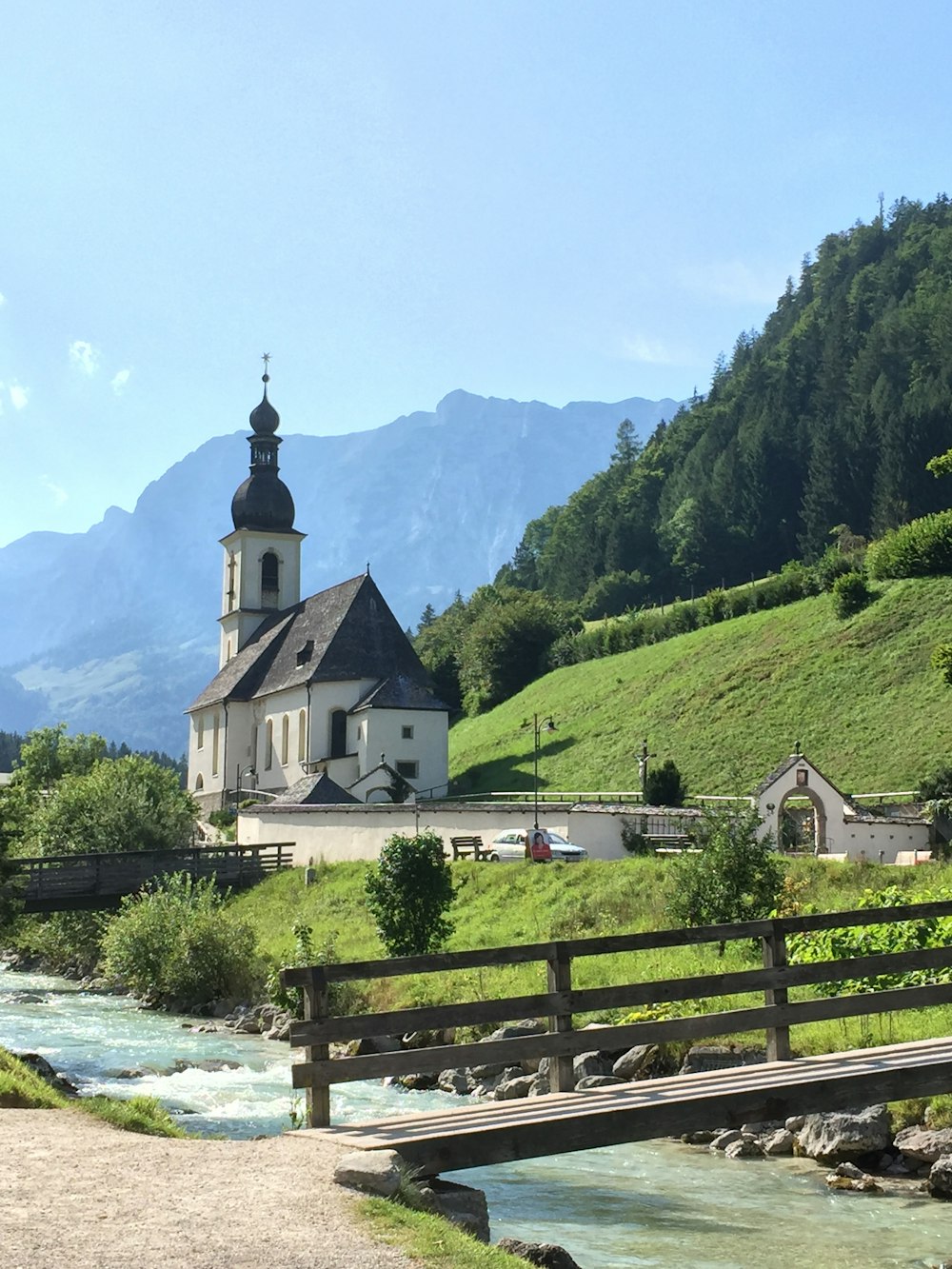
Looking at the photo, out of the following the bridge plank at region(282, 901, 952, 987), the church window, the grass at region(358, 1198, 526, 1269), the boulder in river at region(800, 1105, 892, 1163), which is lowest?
the boulder in river at region(800, 1105, 892, 1163)

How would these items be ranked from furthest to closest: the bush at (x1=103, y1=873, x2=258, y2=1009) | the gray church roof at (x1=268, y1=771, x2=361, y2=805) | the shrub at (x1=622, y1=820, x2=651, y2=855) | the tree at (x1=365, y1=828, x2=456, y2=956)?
1. the gray church roof at (x1=268, y1=771, x2=361, y2=805)
2. the shrub at (x1=622, y1=820, x2=651, y2=855)
3. the bush at (x1=103, y1=873, x2=258, y2=1009)
4. the tree at (x1=365, y1=828, x2=456, y2=956)

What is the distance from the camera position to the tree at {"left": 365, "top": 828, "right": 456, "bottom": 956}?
32.7 m

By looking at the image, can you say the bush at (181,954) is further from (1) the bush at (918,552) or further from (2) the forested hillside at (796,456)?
(2) the forested hillside at (796,456)

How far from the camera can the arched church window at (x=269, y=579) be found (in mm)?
86188

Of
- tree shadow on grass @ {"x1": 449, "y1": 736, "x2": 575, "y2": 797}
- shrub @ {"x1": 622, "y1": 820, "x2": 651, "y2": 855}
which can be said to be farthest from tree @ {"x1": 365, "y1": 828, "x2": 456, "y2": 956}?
tree shadow on grass @ {"x1": 449, "y1": 736, "x2": 575, "y2": 797}

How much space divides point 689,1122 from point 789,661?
5355 cm

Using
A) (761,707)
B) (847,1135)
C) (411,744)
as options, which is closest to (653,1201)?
(847,1135)

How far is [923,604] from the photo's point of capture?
2351 inches

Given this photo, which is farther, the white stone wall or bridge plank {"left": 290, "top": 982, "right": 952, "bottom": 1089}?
the white stone wall

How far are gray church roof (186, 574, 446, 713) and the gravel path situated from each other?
5562 cm

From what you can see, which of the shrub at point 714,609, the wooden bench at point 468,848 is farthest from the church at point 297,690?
the shrub at point 714,609

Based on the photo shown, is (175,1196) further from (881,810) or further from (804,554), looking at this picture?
(804,554)

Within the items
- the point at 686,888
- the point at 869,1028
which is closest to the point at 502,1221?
the point at 869,1028

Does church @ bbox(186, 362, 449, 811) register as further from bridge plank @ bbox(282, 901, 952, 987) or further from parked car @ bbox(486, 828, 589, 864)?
bridge plank @ bbox(282, 901, 952, 987)
